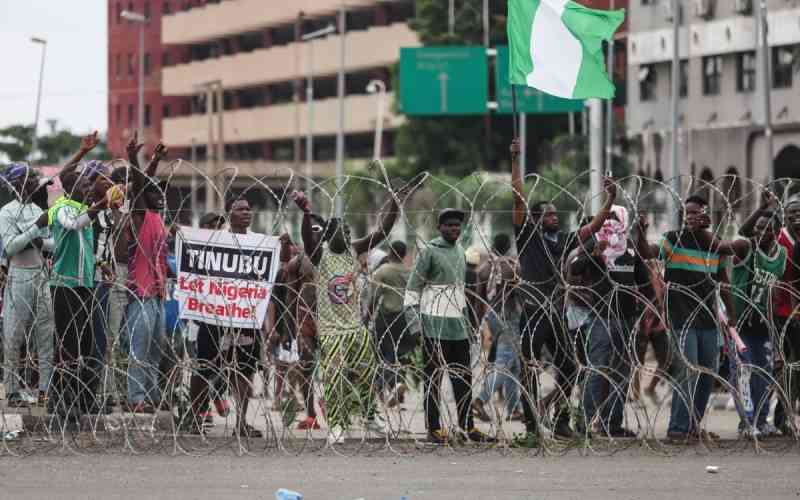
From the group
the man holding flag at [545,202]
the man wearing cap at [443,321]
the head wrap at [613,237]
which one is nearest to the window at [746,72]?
the man holding flag at [545,202]

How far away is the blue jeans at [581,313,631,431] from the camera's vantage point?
13.0 m

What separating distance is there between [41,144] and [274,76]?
3363 centimetres

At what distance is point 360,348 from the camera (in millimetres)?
13141

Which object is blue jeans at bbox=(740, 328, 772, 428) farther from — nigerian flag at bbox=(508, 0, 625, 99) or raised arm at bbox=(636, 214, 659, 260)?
nigerian flag at bbox=(508, 0, 625, 99)

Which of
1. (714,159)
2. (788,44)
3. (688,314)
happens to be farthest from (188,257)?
(714,159)

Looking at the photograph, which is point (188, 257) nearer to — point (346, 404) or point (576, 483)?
point (346, 404)

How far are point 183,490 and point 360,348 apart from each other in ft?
8.91

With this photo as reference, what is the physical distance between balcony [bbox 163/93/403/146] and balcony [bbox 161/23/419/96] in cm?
134

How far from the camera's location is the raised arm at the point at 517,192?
12903mm

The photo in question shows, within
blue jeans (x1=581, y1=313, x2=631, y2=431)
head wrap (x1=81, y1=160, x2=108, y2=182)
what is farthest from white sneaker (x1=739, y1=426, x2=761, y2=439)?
head wrap (x1=81, y1=160, x2=108, y2=182)

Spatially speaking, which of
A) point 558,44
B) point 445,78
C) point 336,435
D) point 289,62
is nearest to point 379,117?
point 445,78

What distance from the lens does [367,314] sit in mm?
13555

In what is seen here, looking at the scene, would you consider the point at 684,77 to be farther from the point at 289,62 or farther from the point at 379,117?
the point at 289,62

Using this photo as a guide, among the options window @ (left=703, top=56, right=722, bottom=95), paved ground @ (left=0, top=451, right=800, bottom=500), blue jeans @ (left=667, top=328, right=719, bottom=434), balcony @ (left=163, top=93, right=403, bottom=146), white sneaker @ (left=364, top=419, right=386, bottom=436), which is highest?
balcony @ (left=163, top=93, right=403, bottom=146)
